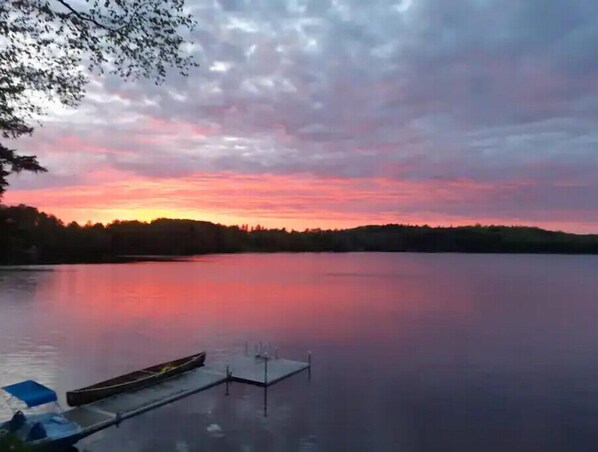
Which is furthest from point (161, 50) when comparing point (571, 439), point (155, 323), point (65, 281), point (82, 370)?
point (65, 281)

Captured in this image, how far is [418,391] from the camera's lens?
78.5 ft

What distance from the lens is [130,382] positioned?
70.0 feet

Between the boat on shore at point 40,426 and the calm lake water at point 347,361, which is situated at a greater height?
the boat on shore at point 40,426

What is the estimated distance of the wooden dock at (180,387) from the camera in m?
18.0

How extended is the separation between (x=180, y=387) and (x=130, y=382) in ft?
6.72

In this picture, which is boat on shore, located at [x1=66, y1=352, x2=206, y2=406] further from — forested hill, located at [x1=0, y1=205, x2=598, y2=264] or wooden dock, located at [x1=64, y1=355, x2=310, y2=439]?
forested hill, located at [x1=0, y1=205, x2=598, y2=264]

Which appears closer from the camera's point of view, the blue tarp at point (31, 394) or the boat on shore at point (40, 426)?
the boat on shore at point (40, 426)

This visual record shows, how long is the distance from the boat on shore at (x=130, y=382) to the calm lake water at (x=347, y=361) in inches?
80.9

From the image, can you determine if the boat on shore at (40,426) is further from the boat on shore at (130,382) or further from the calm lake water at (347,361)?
the calm lake water at (347,361)

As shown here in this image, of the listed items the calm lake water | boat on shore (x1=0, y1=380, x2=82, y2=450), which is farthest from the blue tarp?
the calm lake water

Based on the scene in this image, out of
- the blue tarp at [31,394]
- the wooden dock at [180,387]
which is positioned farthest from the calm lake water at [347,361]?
the blue tarp at [31,394]

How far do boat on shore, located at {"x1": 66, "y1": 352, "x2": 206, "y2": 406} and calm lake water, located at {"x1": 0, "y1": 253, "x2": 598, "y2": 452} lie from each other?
6.74 ft

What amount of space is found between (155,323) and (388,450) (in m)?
30.3

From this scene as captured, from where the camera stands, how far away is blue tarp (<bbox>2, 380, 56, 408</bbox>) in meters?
16.7
